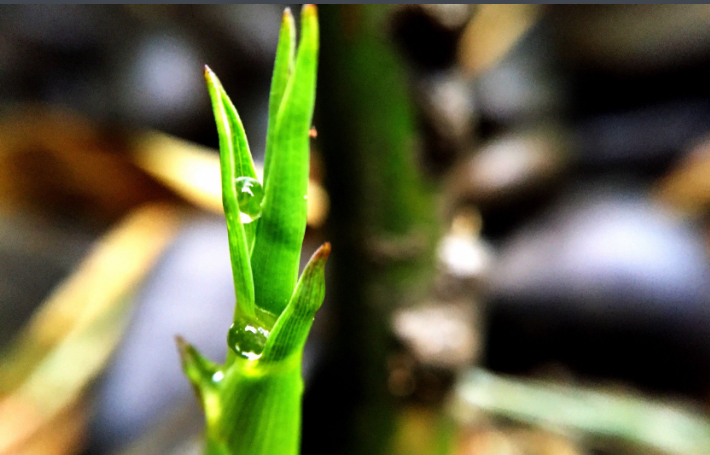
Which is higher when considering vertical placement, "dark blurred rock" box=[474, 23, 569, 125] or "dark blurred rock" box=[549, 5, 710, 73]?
"dark blurred rock" box=[549, 5, 710, 73]

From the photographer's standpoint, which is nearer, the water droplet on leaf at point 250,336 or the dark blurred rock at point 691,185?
the water droplet on leaf at point 250,336

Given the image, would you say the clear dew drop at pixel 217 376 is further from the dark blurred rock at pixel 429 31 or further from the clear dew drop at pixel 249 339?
the dark blurred rock at pixel 429 31

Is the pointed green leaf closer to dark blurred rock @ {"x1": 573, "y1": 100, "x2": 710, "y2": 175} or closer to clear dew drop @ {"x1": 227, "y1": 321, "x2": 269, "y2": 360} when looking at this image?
clear dew drop @ {"x1": 227, "y1": 321, "x2": 269, "y2": 360}

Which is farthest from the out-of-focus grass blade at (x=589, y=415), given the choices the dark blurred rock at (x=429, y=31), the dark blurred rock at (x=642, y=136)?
the dark blurred rock at (x=642, y=136)

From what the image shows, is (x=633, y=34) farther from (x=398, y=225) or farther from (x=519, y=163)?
(x=398, y=225)

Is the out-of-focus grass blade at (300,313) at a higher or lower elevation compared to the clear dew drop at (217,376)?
higher

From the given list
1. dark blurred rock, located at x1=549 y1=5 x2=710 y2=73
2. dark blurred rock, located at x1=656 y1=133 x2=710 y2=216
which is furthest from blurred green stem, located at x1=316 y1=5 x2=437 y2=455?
dark blurred rock, located at x1=549 y1=5 x2=710 y2=73

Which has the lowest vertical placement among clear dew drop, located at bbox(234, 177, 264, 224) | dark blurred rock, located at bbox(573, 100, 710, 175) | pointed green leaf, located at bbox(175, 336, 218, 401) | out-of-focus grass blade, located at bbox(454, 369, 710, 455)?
pointed green leaf, located at bbox(175, 336, 218, 401)
